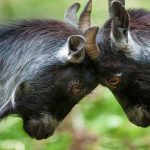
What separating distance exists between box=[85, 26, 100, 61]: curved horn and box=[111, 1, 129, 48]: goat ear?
130 millimetres

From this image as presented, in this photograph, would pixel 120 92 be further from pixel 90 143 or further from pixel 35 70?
pixel 90 143

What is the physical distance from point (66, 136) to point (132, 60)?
2.77 m

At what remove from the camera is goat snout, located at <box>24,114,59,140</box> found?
671 centimetres

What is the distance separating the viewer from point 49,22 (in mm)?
6797

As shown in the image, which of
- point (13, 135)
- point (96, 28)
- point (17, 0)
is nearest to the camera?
point (96, 28)

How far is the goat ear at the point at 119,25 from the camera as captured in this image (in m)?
6.48

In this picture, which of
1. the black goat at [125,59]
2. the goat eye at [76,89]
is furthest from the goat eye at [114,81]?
the goat eye at [76,89]

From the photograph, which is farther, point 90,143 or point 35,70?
point 90,143

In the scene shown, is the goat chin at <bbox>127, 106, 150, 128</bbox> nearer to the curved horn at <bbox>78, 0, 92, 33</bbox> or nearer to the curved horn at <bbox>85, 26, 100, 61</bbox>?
the curved horn at <bbox>85, 26, 100, 61</bbox>

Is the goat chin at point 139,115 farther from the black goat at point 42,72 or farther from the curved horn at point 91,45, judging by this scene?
the curved horn at point 91,45

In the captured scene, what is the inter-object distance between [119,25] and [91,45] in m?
0.24

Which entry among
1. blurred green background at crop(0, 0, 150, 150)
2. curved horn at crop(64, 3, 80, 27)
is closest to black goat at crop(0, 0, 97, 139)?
curved horn at crop(64, 3, 80, 27)

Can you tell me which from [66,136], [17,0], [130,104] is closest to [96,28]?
[130,104]

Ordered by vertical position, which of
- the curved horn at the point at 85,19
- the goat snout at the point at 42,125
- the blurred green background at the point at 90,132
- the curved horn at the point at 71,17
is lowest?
the blurred green background at the point at 90,132
